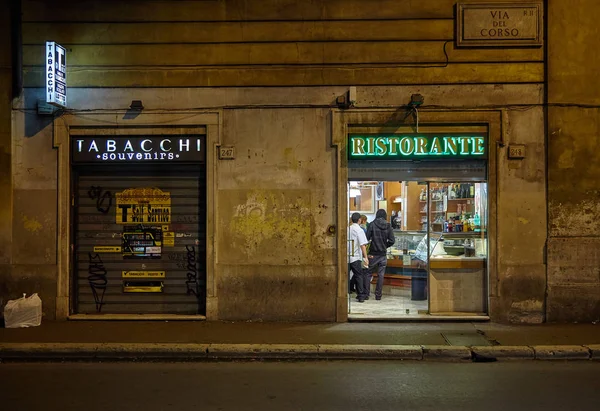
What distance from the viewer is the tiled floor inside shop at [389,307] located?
9672mm

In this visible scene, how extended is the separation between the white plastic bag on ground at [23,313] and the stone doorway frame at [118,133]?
446 millimetres

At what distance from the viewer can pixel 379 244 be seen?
35.6 ft

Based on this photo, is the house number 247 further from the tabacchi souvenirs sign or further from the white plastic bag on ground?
the white plastic bag on ground

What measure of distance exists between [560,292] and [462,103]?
3685 mm

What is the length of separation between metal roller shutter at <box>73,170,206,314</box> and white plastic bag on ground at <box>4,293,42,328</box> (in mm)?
818

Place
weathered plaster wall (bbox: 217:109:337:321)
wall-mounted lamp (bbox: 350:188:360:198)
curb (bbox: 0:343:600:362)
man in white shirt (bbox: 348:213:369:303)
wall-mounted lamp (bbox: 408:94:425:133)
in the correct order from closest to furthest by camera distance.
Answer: curb (bbox: 0:343:600:362) → wall-mounted lamp (bbox: 408:94:425:133) → weathered plaster wall (bbox: 217:109:337:321) → wall-mounted lamp (bbox: 350:188:360:198) → man in white shirt (bbox: 348:213:369:303)

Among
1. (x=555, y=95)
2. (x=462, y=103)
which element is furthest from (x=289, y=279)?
(x=555, y=95)

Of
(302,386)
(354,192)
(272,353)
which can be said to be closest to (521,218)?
(354,192)

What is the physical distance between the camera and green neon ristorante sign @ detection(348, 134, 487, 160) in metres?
9.40

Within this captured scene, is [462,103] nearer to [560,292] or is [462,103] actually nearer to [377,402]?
[560,292]

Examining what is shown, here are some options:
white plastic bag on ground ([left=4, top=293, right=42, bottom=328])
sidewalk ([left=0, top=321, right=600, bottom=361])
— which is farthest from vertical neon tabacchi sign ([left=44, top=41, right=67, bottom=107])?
sidewalk ([left=0, top=321, right=600, bottom=361])

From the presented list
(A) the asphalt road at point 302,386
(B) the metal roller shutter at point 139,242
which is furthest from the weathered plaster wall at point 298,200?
(A) the asphalt road at point 302,386

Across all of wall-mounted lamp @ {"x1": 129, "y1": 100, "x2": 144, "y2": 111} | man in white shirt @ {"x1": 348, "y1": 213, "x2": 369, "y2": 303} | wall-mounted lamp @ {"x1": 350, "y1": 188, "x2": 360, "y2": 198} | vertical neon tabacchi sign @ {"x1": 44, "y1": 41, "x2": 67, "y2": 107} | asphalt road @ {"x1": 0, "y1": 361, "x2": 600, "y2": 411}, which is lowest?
asphalt road @ {"x1": 0, "y1": 361, "x2": 600, "y2": 411}

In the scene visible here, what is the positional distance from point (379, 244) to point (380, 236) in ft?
0.57
